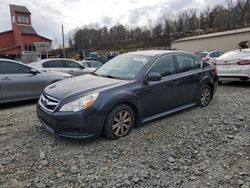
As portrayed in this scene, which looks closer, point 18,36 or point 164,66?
point 164,66

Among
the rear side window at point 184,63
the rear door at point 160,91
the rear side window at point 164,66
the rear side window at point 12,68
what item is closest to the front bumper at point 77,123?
the rear door at point 160,91

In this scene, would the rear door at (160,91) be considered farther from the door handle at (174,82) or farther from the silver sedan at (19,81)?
the silver sedan at (19,81)

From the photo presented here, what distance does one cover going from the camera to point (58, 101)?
146 inches

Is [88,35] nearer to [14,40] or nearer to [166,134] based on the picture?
[14,40]

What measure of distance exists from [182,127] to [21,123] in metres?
3.40

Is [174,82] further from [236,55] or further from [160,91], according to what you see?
[236,55]

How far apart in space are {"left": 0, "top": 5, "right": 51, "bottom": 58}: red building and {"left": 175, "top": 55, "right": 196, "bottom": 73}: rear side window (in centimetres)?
4009

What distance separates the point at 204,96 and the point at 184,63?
115cm

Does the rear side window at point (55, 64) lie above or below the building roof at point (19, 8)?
below

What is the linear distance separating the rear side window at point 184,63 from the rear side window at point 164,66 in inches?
8.2

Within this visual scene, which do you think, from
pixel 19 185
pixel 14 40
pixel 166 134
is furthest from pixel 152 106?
pixel 14 40

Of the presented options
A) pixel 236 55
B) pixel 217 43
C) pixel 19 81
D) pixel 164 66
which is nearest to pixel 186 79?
pixel 164 66

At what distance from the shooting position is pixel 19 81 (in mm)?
6527

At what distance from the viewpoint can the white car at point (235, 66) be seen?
8273mm
